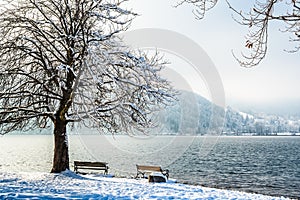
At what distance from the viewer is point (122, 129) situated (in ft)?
50.7

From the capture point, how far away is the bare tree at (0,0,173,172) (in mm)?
14547

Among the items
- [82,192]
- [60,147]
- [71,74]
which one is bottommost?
[82,192]

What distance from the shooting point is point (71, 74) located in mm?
15367

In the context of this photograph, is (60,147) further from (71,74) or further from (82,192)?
(82,192)

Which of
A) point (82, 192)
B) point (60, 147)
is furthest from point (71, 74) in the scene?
point (82, 192)

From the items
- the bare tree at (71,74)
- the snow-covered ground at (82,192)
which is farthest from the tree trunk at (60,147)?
the snow-covered ground at (82,192)

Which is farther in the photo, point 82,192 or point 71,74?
point 71,74

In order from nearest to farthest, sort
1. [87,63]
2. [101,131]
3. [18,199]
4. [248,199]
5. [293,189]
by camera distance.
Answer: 1. [18,199]
2. [248,199]
3. [87,63]
4. [101,131]
5. [293,189]

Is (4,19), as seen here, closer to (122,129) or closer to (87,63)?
(87,63)

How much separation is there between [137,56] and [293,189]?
1921 centimetres

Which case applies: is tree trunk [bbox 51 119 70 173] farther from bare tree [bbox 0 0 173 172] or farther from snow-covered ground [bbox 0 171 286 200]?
snow-covered ground [bbox 0 171 286 200]

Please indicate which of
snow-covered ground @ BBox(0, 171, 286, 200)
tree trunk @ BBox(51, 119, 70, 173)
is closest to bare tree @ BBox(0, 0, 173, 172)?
tree trunk @ BBox(51, 119, 70, 173)

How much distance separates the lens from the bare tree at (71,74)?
14.5 metres

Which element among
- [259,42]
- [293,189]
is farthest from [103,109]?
[293,189]
